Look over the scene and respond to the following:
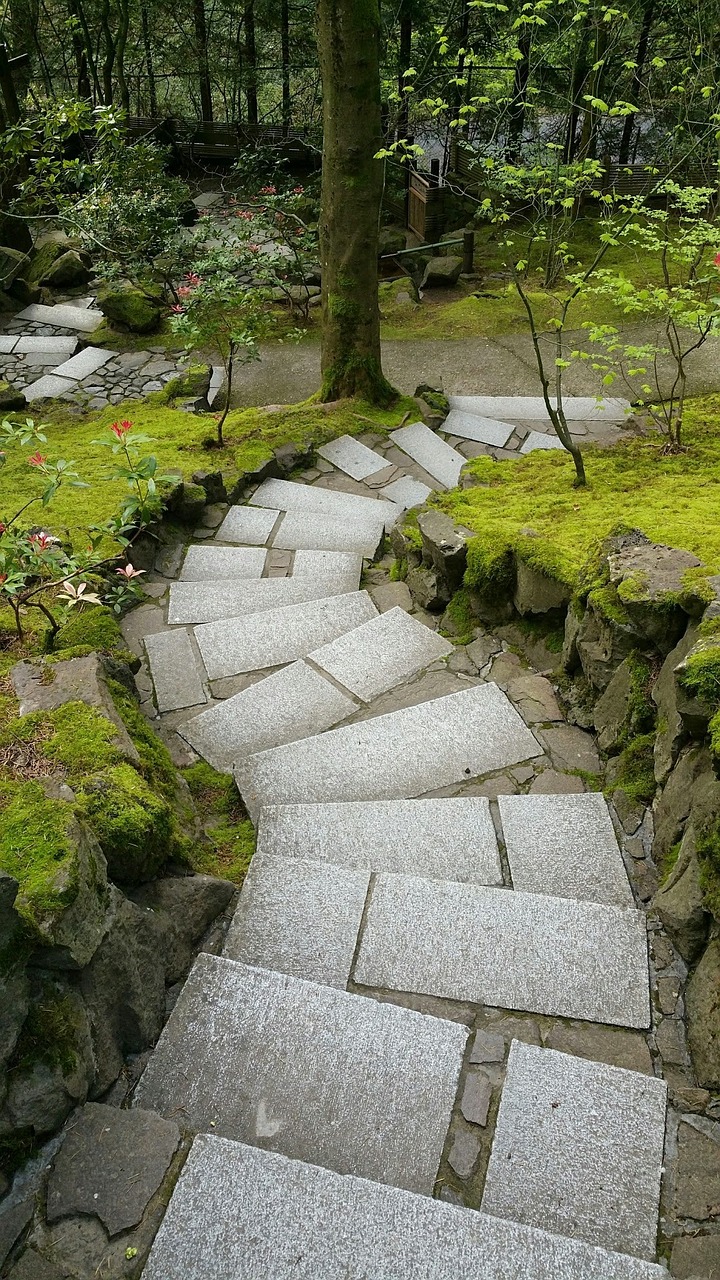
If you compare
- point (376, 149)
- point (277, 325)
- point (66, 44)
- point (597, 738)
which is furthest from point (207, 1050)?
point (66, 44)

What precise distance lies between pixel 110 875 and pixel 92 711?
1.86ft

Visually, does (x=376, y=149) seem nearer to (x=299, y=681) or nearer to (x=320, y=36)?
(x=320, y=36)

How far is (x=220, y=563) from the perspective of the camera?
202 inches

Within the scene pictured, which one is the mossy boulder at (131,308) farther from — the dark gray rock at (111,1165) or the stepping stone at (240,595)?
the dark gray rock at (111,1165)

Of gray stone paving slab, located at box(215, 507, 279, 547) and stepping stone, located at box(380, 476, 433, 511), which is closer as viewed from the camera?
gray stone paving slab, located at box(215, 507, 279, 547)

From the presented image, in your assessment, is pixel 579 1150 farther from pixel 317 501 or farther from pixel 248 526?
pixel 317 501

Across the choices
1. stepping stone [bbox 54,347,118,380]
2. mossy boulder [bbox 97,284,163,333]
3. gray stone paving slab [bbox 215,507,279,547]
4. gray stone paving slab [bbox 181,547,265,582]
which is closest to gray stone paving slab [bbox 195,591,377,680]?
gray stone paving slab [bbox 181,547,265,582]

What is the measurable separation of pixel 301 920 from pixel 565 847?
0.90 m

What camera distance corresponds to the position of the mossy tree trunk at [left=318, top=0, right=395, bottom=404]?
565 centimetres

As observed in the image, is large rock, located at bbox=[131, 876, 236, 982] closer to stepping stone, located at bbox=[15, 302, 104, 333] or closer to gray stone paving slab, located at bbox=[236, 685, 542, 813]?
gray stone paving slab, located at bbox=[236, 685, 542, 813]

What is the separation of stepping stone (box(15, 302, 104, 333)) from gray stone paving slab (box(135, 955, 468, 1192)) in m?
10.2

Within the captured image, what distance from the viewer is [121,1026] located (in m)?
2.09

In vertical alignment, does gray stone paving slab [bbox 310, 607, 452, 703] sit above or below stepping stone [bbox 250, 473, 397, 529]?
above

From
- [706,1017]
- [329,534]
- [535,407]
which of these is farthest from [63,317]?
[706,1017]
